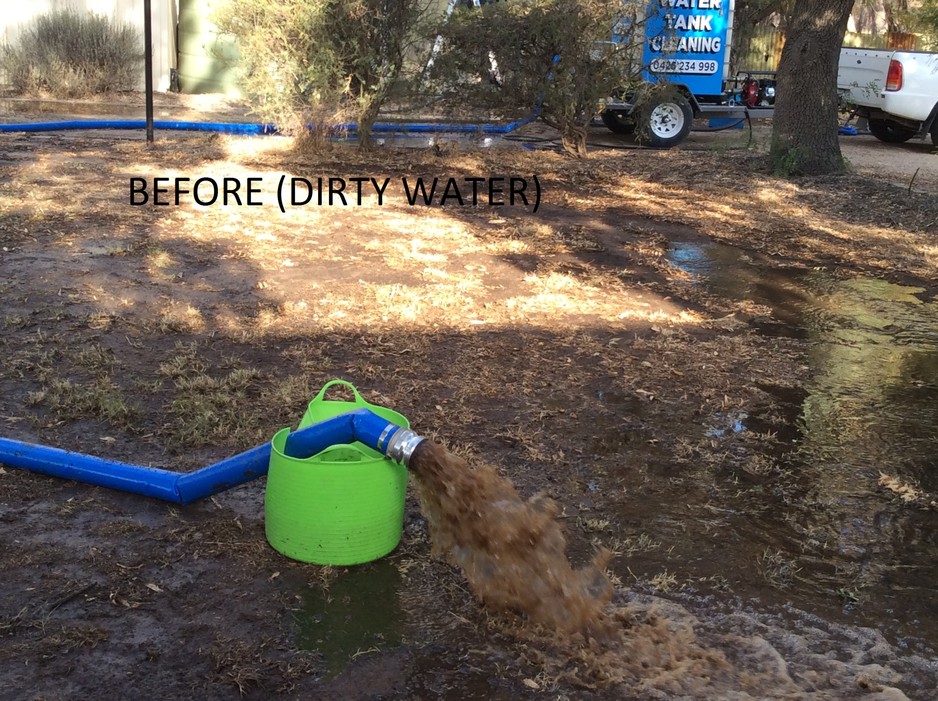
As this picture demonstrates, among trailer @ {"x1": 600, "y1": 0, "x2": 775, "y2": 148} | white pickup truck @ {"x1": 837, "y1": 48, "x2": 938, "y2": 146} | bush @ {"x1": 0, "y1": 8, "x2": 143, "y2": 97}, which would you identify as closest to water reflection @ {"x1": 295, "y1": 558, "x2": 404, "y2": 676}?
trailer @ {"x1": 600, "y1": 0, "x2": 775, "y2": 148}

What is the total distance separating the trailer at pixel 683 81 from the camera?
12.5 meters

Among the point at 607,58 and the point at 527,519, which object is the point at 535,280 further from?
the point at 607,58

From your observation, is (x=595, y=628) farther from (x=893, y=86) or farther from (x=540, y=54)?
(x=893, y=86)

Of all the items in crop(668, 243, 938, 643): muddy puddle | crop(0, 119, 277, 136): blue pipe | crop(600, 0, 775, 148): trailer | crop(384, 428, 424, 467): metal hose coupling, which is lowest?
crop(668, 243, 938, 643): muddy puddle

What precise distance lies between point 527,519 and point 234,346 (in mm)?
2716

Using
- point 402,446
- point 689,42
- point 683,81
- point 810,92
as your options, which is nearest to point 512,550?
point 402,446

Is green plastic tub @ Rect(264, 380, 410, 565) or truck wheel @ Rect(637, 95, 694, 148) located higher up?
truck wheel @ Rect(637, 95, 694, 148)

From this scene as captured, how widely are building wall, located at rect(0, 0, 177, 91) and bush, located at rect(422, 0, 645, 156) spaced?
714cm

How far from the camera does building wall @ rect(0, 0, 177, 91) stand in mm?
15914

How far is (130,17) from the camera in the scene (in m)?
16.5

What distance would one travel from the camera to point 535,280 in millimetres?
6867

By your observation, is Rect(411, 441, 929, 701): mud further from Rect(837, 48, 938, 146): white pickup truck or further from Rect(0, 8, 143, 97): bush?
Rect(0, 8, 143, 97): bush

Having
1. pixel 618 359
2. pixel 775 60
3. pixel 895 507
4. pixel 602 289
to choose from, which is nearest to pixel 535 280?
pixel 602 289

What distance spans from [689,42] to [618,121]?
2.00m
